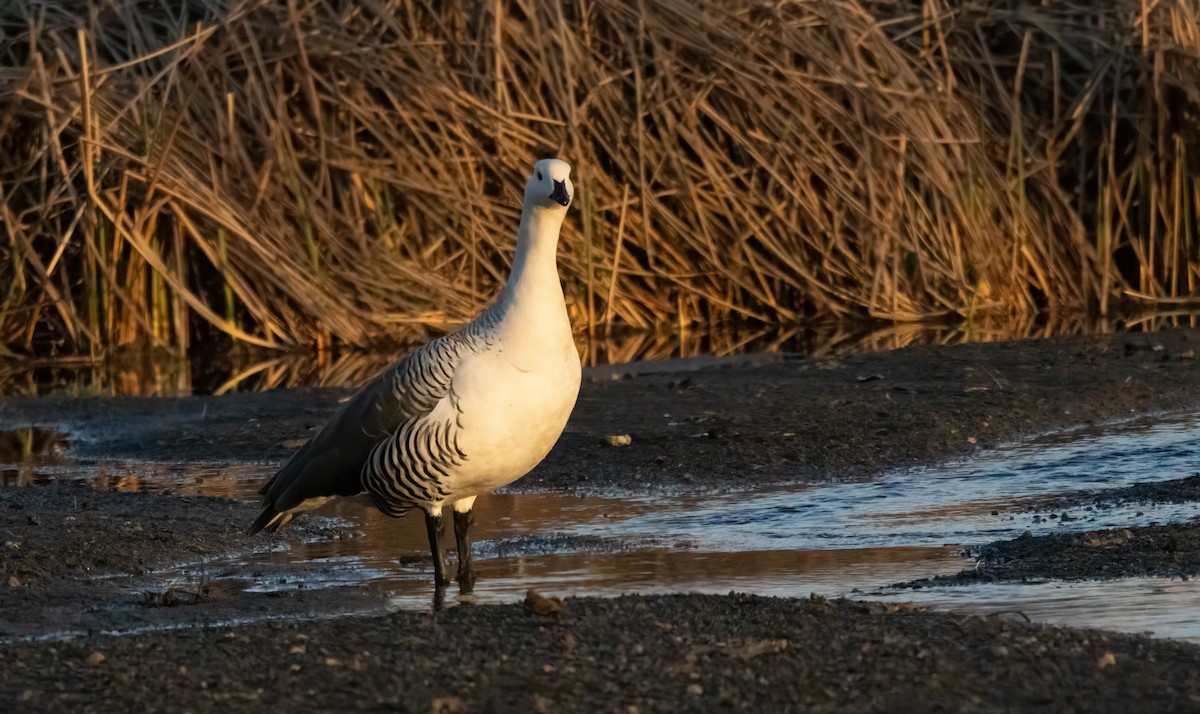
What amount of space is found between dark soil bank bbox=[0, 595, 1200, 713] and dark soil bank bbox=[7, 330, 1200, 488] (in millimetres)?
3108

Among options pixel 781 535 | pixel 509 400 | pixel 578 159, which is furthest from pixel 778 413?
pixel 578 159

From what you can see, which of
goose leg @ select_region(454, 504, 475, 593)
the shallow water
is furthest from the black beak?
the shallow water

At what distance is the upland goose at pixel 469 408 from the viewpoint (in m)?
5.80

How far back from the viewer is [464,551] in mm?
6180

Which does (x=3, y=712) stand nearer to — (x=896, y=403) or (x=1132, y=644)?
(x=1132, y=644)

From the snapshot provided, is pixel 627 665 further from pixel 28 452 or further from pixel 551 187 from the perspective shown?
pixel 28 452

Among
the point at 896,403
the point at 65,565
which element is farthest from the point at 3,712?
the point at 896,403

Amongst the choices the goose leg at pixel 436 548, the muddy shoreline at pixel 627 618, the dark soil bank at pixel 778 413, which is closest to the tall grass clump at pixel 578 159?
the dark soil bank at pixel 778 413

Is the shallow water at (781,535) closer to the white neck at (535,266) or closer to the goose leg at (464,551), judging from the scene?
the goose leg at (464,551)

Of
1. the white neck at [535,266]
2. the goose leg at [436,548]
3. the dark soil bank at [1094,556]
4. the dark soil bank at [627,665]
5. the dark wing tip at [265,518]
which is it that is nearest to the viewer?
the dark soil bank at [627,665]

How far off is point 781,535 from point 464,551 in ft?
4.19

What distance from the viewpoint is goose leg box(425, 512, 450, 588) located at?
19.9 feet

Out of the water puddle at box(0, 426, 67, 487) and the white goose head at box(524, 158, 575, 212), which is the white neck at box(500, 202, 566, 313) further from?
the water puddle at box(0, 426, 67, 487)

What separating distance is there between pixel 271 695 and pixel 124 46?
942cm
